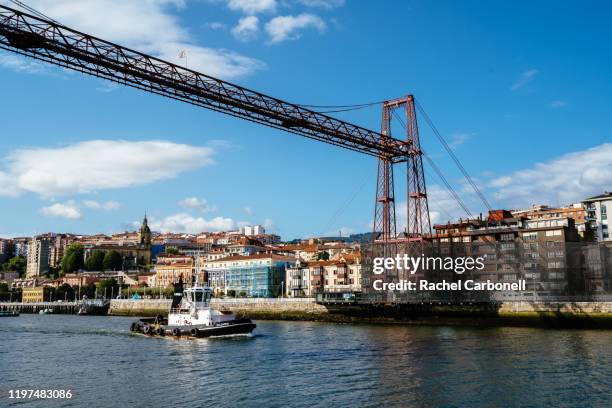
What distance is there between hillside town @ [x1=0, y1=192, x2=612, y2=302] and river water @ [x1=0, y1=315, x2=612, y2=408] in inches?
565

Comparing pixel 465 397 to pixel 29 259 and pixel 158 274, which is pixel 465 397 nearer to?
pixel 158 274

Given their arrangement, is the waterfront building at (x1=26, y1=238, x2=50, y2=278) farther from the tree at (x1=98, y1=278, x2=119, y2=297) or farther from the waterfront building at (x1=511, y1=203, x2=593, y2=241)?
the waterfront building at (x1=511, y1=203, x2=593, y2=241)

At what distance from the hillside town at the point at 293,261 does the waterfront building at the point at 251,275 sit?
16 cm

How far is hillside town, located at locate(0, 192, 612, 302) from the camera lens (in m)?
53.8

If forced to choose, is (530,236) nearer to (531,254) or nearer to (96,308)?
(531,254)

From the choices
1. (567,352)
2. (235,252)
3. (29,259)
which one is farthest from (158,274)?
(567,352)

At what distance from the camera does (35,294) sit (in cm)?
12731

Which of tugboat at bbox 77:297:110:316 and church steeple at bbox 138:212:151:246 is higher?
church steeple at bbox 138:212:151:246

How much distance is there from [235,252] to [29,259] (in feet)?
260

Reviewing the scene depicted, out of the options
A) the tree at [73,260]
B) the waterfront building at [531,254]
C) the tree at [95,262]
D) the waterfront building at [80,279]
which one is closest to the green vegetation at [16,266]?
the tree at [73,260]

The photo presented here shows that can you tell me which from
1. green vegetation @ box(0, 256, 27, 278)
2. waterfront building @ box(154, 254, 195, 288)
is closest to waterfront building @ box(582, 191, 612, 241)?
waterfront building @ box(154, 254, 195, 288)

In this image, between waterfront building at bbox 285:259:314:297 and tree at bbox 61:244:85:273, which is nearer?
waterfront building at bbox 285:259:314:297

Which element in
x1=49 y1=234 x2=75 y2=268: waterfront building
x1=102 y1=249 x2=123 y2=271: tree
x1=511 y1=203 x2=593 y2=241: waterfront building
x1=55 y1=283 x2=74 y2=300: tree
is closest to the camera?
x1=511 y1=203 x2=593 y2=241: waterfront building

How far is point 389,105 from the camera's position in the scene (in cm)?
5441
